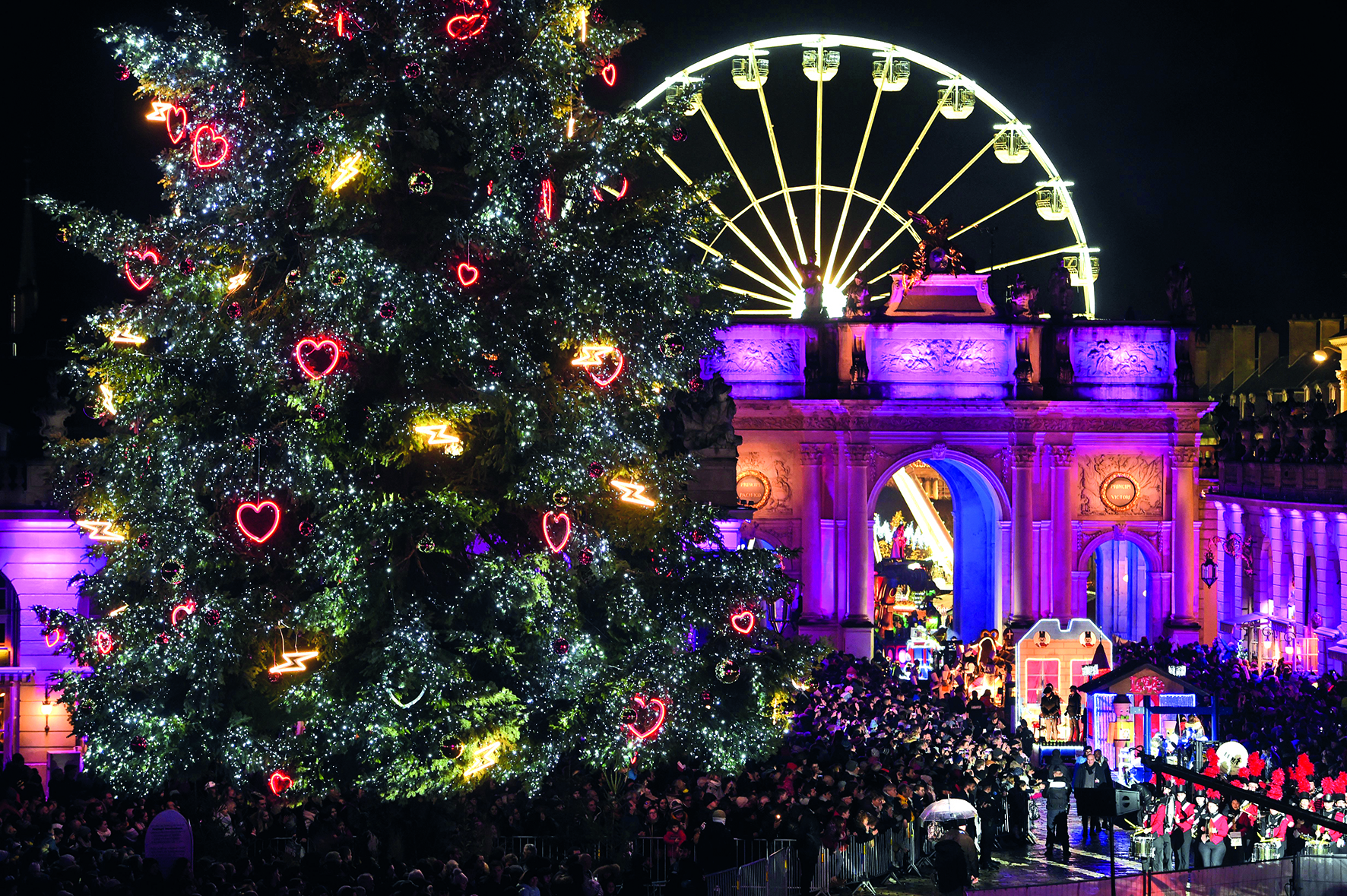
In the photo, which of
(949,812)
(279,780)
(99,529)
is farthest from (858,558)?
(99,529)

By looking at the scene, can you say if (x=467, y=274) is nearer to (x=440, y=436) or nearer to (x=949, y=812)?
(x=440, y=436)

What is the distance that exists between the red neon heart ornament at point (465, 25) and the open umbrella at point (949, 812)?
8.71 meters

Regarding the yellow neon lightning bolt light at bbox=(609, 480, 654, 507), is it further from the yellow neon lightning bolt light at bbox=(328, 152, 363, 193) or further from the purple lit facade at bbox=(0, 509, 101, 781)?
the purple lit facade at bbox=(0, 509, 101, 781)

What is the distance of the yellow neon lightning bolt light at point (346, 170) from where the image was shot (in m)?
13.4

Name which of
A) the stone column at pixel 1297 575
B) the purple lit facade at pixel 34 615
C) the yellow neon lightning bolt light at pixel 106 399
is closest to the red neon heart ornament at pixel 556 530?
the yellow neon lightning bolt light at pixel 106 399

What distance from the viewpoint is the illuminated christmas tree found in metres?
13.5

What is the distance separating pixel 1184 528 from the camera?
4209 centimetres

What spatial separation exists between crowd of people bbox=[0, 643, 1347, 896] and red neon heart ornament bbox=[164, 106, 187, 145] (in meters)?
6.44

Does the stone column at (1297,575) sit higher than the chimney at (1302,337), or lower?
lower

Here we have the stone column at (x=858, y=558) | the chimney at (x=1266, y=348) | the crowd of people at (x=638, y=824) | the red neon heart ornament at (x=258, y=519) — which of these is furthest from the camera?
the chimney at (x=1266, y=348)

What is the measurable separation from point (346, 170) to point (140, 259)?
223cm

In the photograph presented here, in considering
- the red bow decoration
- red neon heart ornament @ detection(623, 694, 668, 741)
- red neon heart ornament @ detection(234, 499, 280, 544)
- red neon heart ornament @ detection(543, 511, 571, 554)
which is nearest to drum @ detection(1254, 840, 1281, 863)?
the red bow decoration

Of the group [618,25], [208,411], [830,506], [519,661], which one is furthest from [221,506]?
[830,506]

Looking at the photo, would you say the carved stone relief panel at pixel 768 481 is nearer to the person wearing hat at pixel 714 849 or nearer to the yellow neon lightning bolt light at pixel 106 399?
the person wearing hat at pixel 714 849
